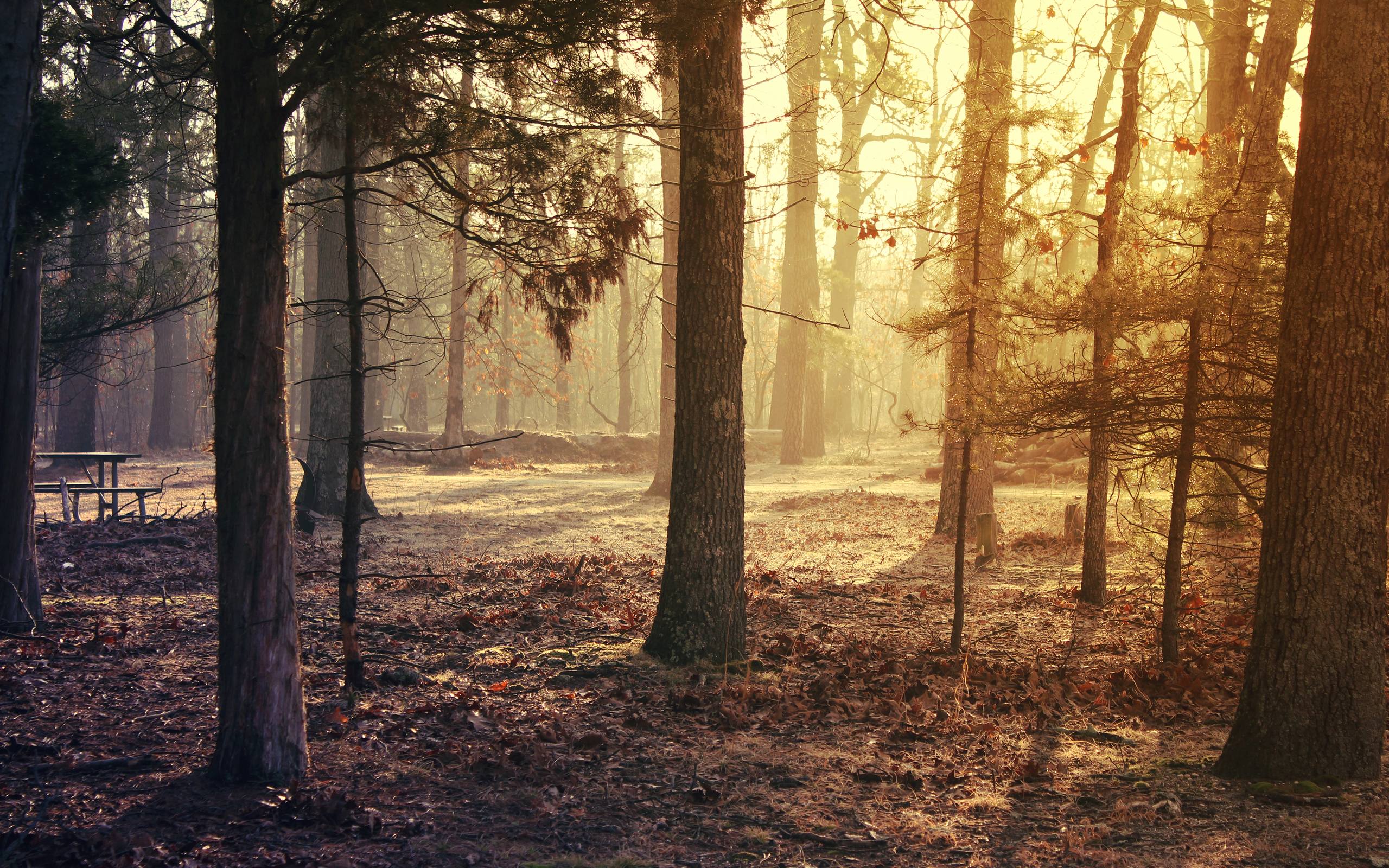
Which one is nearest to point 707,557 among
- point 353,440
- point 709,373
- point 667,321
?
point 709,373

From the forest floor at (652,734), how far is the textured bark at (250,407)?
38cm

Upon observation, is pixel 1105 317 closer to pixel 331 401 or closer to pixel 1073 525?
pixel 1073 525

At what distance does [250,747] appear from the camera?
436cm

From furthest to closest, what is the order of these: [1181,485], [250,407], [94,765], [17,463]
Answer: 1. [17,463]
2. [1181,485]
3. [94,765]
4. [250,407]

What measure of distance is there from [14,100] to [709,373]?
14.6ft

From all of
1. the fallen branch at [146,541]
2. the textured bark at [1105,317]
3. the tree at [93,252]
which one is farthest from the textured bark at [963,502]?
the fallen branch at [146,541]

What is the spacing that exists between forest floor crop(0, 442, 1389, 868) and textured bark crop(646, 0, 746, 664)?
402 mm

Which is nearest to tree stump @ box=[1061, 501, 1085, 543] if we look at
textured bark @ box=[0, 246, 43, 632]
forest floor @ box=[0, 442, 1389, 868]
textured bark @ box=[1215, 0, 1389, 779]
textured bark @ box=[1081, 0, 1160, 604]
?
forest floor @ box=[0, 442, 1389, 868]

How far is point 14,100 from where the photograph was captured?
16.6ft

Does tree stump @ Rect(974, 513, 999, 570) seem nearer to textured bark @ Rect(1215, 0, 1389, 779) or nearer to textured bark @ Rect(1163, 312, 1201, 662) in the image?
textured bark @ Rect(1163, 312, 1201, 662)

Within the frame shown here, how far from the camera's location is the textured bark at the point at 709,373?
22.3 feet

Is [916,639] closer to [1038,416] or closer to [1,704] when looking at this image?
[1038,416]

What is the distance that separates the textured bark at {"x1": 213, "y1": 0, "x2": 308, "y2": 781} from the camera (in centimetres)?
430

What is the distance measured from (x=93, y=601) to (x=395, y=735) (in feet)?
15.5
